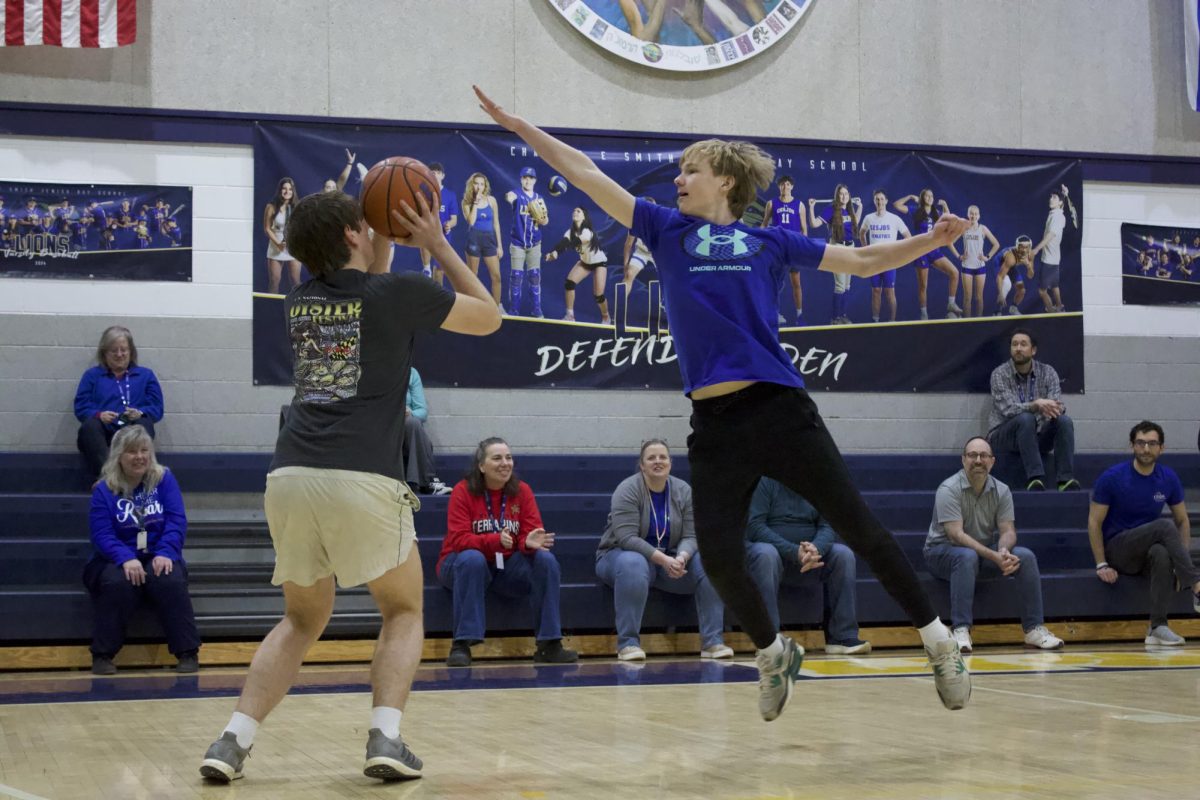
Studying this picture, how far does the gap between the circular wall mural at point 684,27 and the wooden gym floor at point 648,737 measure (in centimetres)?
549

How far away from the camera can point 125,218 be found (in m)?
9.77

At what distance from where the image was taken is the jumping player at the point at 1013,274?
1123 cm

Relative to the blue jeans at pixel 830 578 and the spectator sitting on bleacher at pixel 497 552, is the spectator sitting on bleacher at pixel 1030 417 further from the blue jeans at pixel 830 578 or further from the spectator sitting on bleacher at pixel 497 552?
the spectator sitting on bleacher at pixel 497 552

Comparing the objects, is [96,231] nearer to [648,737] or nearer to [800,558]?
[800,558]

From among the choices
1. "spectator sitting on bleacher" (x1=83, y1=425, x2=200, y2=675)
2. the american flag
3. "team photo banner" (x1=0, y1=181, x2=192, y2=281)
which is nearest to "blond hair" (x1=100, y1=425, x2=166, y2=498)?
"spectator sitting on bleacher" (x1=83, y1=425, x2=200, y2=675)

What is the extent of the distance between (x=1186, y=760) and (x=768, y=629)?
1.25 metres

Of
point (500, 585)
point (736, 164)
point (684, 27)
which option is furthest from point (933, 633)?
point (684, 27)

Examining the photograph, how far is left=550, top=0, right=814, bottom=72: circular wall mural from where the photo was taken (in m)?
10.6

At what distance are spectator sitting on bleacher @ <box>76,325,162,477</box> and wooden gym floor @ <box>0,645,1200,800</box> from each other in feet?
7.85

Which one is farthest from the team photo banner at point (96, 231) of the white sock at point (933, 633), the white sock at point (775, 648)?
the white sock at point (933, 633)

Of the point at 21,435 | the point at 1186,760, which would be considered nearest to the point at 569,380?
the point at 21,435

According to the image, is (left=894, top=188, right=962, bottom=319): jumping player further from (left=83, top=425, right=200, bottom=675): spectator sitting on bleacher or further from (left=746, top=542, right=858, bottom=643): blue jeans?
(left=83, top=425, right=200, bottom=675): spectator sitting on bleacher

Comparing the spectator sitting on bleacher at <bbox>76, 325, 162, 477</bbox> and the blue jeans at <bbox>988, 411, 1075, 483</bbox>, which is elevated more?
the spectator sitting on bleacher at <bbox>76, 325, 162, 477</bbox>

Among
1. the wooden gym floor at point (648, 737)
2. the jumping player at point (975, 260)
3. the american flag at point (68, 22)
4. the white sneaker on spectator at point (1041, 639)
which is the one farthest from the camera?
the jumping player at point (975, 260)
